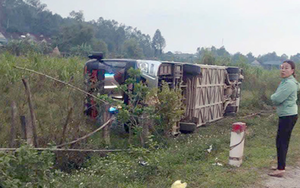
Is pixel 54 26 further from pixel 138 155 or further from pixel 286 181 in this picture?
pixel 286 181

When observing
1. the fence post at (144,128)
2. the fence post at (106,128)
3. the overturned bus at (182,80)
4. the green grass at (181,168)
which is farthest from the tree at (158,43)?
the green grass at (181,168)

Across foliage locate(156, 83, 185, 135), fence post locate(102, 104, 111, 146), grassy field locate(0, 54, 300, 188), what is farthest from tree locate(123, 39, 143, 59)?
fence post locate(102, 104, 111, 146)

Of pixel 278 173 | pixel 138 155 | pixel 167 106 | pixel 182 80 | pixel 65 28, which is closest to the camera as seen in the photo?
pixel 278 173

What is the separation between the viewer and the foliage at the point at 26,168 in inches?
162

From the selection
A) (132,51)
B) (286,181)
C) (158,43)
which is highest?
(158,43)

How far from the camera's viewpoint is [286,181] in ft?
21.1

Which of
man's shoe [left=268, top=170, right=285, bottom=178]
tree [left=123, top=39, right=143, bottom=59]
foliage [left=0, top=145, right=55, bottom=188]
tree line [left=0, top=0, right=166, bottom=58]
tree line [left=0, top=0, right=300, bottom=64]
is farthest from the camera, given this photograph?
tree line [left=0, top=0, right=166, bottom=58]

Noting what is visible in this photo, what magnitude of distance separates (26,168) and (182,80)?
23.7 feet

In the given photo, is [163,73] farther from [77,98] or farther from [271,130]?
[271,130]

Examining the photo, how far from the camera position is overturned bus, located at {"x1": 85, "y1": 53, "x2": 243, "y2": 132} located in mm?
9602

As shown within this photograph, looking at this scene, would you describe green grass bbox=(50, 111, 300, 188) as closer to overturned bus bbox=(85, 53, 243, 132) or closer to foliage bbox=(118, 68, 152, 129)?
foliage bbox=(118, 68, 152, 129)

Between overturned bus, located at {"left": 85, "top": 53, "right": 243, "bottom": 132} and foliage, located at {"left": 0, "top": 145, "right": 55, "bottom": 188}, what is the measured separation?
4.27 meters

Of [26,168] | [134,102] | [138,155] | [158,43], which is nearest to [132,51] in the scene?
[158,43]

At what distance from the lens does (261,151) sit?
27.7 ft
